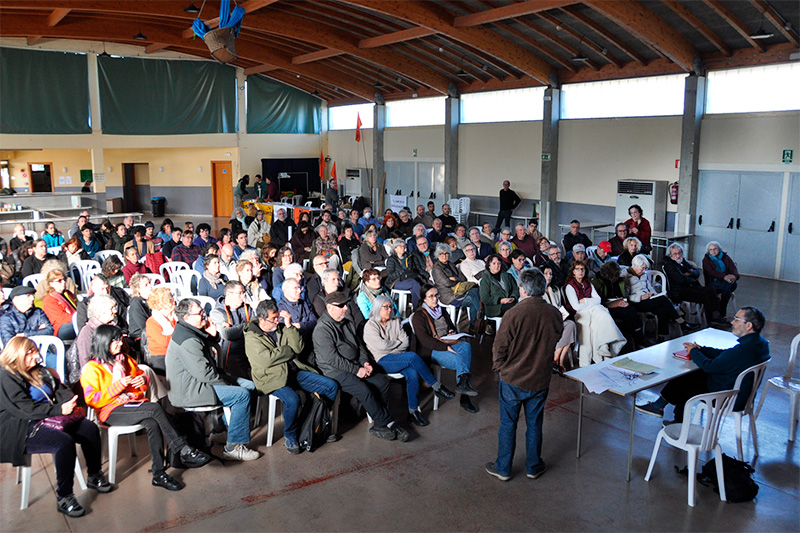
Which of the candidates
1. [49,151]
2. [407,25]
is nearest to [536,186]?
[407,25]

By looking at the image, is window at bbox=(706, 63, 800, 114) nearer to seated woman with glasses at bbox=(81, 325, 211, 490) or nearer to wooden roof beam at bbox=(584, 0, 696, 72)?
wooden roof beam at bbox=(584, 0, 696, 72)

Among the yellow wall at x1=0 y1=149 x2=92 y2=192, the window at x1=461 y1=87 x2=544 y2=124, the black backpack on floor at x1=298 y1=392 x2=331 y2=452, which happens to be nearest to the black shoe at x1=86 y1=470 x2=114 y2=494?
the black backpack on floor at x1=298 y1=392 x2=331 y2=452

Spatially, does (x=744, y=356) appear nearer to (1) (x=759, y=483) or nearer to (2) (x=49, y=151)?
(1) (x=759, y=483)

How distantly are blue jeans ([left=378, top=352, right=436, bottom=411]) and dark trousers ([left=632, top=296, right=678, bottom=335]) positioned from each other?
10.4 ft

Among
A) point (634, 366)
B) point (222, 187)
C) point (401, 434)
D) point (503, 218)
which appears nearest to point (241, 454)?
point (401, 434)

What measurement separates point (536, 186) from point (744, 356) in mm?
10289

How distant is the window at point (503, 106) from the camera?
45.8 feet

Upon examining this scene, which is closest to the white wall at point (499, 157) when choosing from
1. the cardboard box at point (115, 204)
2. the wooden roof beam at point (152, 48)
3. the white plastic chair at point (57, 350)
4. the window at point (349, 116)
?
the window at point (349, 116)

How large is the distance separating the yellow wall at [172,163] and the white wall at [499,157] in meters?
7.70

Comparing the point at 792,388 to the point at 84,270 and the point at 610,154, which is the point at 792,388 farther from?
the point at 610,154

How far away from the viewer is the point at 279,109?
65.8ft

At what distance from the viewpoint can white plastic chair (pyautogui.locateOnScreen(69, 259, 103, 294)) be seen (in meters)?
7.42

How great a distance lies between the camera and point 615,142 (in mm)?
12367

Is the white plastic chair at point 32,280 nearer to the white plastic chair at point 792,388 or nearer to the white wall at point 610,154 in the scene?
the white plastic chair at point 792,388
